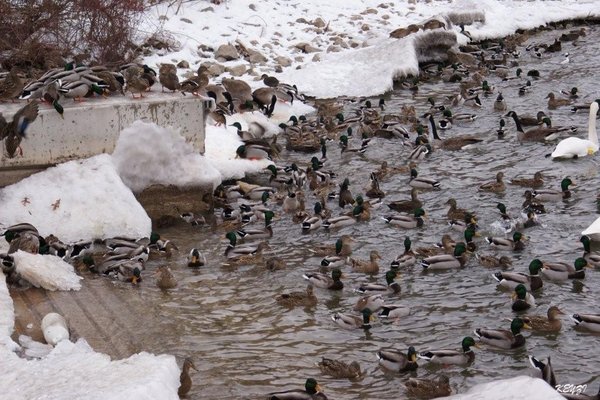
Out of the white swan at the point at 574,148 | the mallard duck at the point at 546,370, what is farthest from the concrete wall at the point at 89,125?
the mallard duck at the point at 546,370

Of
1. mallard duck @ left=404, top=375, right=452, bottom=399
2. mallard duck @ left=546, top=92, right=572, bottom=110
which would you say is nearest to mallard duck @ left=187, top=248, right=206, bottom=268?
mallard duck @ left=404, top=375, right=452, bottom=399

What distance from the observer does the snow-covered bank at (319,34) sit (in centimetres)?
2181

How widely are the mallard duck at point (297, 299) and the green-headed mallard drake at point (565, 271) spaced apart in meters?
2.69

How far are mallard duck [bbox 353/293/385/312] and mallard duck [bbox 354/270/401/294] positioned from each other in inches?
11.9

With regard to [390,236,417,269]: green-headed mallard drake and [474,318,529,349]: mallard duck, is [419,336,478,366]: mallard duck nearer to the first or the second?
[474,318,529,349]: mallard duck

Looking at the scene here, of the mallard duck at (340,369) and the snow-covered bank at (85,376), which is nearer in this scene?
the snow-covered bank at (85,376)

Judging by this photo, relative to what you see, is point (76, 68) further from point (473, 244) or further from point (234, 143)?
point (473, 244)

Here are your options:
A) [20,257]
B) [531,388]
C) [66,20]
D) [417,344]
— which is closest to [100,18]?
[66,20]

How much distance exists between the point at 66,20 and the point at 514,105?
8.83 meters

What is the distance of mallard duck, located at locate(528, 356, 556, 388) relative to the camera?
8.92m

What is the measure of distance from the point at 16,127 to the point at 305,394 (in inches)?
230

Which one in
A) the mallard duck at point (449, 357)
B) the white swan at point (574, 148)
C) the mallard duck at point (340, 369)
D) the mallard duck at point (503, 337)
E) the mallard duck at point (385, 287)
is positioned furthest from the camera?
the white swan at point (574, 148)

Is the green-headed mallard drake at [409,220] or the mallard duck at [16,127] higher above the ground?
the mallard duck at [16,127]

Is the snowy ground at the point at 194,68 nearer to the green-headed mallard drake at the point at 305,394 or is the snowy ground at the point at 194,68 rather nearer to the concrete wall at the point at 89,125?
the concrete wall at the point at 89,125
